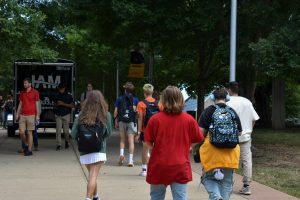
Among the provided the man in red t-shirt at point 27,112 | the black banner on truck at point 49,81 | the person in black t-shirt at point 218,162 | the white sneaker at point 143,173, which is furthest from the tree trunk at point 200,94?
the person in black t-shirt at point 218,162

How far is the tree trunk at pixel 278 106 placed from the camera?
34.3 m

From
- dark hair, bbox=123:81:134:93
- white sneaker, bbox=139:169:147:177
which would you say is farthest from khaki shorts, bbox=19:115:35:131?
white sneaker, bbox=139:169:147:177

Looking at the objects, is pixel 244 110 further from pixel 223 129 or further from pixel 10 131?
pixel 10 131

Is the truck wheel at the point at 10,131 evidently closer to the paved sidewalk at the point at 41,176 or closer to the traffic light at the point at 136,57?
the traffic light at the point at 136,57

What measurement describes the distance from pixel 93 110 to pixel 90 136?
1.04ft

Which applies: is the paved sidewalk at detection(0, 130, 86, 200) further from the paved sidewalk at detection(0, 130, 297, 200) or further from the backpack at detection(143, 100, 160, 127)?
the backpack at detection(143, 100, 160, 127)

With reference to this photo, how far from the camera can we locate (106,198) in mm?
8695

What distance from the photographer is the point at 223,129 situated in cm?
721

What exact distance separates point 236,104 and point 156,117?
9.56 feet

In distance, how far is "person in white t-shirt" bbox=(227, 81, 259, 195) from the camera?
349 inches

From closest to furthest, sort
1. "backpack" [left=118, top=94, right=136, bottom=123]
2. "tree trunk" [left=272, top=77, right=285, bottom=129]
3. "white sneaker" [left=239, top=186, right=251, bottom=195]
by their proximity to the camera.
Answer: "white sneaker" [left=239, top=186, right=251, bottom=195]
"backpack" [left=118, top=94, right=136, bottom=123]
"tree trunk" [left=272, top=77, right=285, bottom=129]

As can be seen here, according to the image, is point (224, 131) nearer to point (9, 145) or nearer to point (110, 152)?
point (110, 152)

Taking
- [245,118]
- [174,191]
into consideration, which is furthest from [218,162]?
[245,118]

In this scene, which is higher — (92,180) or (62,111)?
(62,111)
